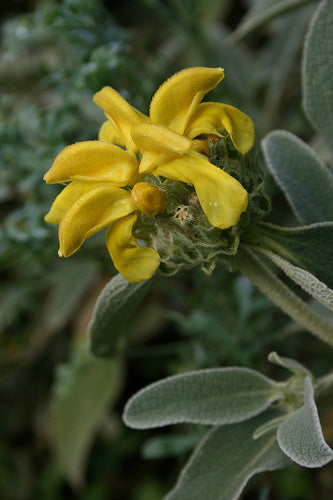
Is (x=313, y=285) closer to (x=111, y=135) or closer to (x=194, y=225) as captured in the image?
(x=194, y=225)

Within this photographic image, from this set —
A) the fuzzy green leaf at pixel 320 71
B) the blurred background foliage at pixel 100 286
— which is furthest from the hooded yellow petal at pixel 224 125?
the blurred background foliage at pixel 100 286

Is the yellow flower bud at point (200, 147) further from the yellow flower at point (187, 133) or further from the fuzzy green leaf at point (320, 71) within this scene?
the fuzzy green leaf at point (320, 71)

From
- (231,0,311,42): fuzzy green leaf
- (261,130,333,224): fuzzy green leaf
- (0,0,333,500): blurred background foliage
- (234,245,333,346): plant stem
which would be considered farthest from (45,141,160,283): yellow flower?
(231,0,311,42): fuzzy green leaf

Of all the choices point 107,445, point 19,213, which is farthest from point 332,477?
point 19,213

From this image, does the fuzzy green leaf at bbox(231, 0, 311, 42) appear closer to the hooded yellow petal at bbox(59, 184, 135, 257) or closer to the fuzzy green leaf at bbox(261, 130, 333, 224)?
the fuzzy green leaf at bbox(261, 130, 333, 224)

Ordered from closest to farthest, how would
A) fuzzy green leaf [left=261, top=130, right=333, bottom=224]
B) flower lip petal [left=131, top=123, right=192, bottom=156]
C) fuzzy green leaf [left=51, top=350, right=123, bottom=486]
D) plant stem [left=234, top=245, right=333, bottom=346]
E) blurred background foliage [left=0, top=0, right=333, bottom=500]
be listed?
flower lip petal [left=131, top=123, right=192, bottom=156] → plant stem [left=234, top=245, right=333, bottom=346] → fuzzy green leaf [left=261, top=130, right=333, bottom=224] → blurred background foliage [left=0, top=0, right=333, bottom=500] → fuzzy green leaf [left=51, top=350, right=123, bottom=486]

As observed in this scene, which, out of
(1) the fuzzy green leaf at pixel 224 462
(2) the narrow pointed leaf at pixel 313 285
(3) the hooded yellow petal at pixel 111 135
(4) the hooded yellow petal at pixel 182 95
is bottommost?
(1) the fuzzy green leaf at pixel 224 462

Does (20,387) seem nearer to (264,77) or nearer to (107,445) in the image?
(107,445)
